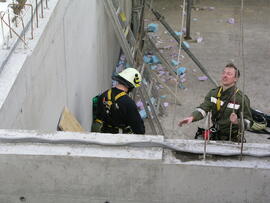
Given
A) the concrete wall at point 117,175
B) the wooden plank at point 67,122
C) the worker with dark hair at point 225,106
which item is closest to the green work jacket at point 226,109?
the worker with dark hair at point 225,106

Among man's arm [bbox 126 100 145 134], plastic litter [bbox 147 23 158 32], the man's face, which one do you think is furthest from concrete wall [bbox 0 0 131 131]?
plastic litter [bbox 147 23 158 32]

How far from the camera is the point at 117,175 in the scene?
285 centimetres

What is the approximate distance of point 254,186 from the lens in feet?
9.26

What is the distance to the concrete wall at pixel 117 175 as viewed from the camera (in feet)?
9.14

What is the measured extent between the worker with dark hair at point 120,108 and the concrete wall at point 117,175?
2.27 meters

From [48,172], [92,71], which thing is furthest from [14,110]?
[92,71]

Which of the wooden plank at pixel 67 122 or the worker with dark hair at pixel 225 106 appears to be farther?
the worker with dark hair at pixel 225 106

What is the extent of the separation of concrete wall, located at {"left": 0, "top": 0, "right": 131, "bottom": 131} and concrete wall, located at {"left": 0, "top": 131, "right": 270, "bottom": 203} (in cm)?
46

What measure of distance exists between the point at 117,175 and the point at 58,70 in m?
2.04

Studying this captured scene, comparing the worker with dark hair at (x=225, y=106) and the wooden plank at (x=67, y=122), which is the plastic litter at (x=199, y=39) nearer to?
the worker with dark hair at (x=225, y=106)

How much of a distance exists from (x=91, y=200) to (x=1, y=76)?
1.17 meters

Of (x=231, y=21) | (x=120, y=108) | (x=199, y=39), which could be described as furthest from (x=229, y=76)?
(x=231, y=21)

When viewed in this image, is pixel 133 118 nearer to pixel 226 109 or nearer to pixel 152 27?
pixel 226 109

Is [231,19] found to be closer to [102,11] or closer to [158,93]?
[158,93]
